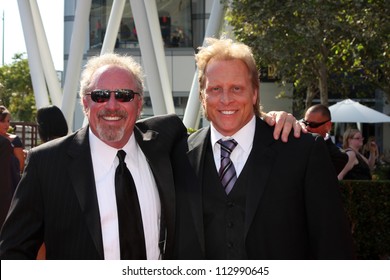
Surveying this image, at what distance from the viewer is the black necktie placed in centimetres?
363

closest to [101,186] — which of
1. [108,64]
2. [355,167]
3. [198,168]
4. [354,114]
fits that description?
[198,168]

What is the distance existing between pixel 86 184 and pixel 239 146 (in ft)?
2.83

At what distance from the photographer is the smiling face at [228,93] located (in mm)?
3672

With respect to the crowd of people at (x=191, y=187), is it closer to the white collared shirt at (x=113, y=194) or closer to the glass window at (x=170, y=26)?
the white collared shirt at (x=113, y=194)

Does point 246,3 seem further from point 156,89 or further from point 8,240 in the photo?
point 8,240

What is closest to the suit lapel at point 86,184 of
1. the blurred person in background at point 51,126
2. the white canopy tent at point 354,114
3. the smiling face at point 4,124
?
the blurred person in background at point 51,126

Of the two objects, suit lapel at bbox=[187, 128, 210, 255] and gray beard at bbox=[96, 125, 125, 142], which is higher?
gray beard at bbox=[96, 125, 125, 142]

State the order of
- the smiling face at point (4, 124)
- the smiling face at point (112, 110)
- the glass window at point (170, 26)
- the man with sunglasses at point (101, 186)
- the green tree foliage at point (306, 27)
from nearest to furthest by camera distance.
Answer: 1. the man with sunglasses at point (101, 186)
2. the smiling face at point (112, 110)
3. the smiling face at point (4, 124)
4. the green tree foliage at point (306, 27)
5. the glass window at point (170, 26)

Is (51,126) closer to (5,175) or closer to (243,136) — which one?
(5,175)

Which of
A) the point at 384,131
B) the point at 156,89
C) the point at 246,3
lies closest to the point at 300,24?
the point at 246,3

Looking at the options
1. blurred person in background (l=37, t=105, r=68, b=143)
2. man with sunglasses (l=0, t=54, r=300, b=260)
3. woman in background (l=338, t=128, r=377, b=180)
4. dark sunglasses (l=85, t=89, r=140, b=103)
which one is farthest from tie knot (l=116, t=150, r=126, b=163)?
woman in background (l=338, t=128, r=377, b=180)

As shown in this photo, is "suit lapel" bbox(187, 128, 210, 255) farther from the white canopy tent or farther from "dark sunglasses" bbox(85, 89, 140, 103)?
the white canopy tent

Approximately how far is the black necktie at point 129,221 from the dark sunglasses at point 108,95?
41cm

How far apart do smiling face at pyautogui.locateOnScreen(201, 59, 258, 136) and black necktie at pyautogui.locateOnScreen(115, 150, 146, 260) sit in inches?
23.7
